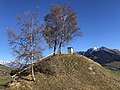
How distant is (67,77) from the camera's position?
37562 millimetres

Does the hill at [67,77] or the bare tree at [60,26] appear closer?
the hill at [67,77]

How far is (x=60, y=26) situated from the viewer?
151 feet

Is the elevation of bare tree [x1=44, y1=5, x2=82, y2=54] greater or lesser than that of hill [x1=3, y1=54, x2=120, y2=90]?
greater

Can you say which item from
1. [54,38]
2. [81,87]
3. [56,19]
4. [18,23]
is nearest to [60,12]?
[56,19]

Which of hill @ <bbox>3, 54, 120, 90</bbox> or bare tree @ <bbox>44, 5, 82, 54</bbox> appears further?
bare tree @ <bbox>44, 5, 82, 54</bbox>

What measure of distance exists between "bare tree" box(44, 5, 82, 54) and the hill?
3.54 m

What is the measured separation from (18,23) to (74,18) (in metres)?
16.3

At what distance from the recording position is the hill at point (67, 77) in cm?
3359

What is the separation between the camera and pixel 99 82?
37.8m

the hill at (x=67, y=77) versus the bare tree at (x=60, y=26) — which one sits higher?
the bare tree at (x=60, y=26)

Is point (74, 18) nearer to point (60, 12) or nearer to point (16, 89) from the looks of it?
point (60, 12)

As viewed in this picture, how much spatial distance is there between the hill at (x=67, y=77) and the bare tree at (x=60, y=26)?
3544 millimetres

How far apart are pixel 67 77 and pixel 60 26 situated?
12496mm

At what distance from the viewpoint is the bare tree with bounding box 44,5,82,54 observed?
45875mm
